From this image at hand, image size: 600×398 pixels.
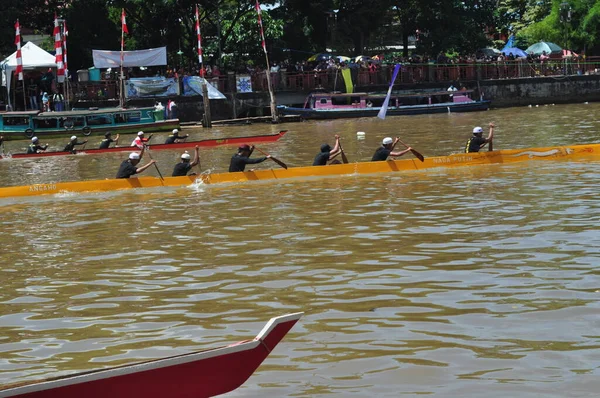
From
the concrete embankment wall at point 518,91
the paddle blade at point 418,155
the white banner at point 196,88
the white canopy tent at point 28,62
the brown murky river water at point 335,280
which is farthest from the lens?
the concrete embankment wall at point 518,91

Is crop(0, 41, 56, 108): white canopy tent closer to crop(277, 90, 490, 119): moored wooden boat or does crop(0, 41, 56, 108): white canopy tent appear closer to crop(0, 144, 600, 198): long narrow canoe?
crop(277, 90, 490, 119): moored wooden boat

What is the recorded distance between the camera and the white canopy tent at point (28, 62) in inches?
1724

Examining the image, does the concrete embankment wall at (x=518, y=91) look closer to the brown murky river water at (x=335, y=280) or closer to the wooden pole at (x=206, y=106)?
the wooden pole at (x=206, y=106)

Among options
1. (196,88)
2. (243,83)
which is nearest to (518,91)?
(243,83)

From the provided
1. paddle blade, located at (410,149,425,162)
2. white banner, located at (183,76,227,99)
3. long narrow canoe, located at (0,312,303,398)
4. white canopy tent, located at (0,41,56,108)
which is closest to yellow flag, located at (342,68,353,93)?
white banner, located at (183,76,227,99)

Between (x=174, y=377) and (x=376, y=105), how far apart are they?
43567mm

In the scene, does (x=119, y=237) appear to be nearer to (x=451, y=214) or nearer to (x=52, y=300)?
(x=52, y=300)

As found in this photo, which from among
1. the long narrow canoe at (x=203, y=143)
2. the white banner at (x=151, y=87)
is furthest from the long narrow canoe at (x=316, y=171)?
the white banner at (x=151, y=87)

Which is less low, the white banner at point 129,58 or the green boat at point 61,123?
the white banner at point 129,58

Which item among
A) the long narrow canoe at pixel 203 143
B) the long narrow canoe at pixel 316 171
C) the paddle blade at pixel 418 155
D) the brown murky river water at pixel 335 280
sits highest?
the long narrow canoe at pixel 203 143

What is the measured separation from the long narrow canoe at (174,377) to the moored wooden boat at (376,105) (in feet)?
136

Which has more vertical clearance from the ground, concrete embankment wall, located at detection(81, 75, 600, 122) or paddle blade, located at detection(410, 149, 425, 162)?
concrete embankment wall, located at detection(81, 75, 600, 122)

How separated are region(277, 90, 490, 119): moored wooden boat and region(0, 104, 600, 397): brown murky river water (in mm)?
26330

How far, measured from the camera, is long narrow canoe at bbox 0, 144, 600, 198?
68.4 ft
